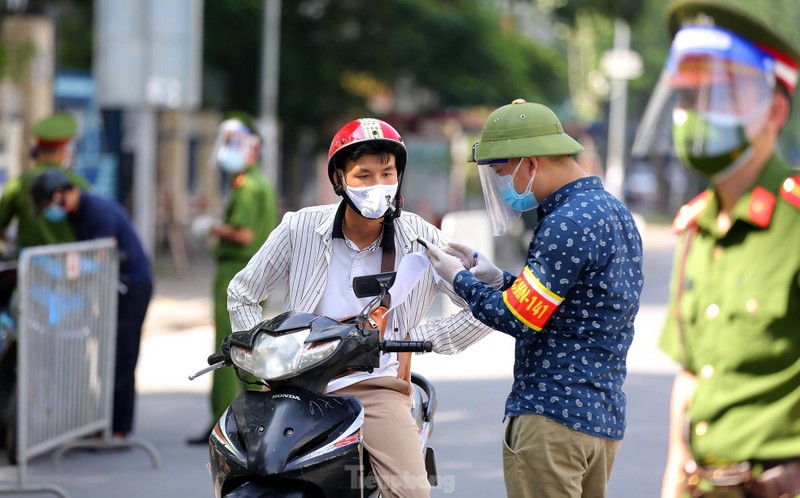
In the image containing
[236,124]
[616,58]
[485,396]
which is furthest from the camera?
[616,58]

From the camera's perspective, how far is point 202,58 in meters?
25.3

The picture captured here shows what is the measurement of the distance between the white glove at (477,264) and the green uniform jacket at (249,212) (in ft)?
13.9

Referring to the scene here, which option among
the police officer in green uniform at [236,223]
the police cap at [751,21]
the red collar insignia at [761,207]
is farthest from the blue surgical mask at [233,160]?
the red collar insignia at [761,207]

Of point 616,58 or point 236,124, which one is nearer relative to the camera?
point 236,124

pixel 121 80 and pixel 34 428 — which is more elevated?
pixel 121 80

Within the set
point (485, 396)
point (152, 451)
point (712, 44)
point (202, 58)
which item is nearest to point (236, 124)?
point (152, 451)

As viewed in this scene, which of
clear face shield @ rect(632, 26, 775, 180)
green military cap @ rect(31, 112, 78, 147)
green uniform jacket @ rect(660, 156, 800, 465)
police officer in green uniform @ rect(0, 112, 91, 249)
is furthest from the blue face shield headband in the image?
green military cap @ rect(31, 112, 78, 147)

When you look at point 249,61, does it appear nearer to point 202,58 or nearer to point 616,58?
point 202,58

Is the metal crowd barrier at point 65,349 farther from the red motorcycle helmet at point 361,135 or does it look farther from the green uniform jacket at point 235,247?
the red motorcycle helmet at point 361,135

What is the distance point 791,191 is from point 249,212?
231 inches

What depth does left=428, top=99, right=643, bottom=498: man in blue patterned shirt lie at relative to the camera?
13.1ft

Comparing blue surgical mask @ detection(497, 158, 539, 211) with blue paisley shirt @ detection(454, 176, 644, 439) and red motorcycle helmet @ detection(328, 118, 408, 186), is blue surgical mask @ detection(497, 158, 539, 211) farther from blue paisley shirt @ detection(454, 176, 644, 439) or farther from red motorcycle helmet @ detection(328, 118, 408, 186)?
red motorcycle helmet @ detection(328, 118, 408, 186)

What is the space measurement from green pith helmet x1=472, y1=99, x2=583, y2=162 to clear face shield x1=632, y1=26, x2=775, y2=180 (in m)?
1.05

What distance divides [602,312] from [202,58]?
71.9ft
